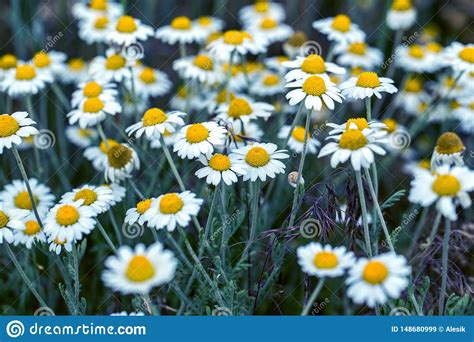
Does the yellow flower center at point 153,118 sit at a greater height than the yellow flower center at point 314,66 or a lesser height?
lesser

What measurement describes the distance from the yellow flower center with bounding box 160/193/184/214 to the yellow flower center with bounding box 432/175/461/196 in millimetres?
754

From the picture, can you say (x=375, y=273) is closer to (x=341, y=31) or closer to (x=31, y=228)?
(x=31, y=228)

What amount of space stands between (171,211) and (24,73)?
1.31 m

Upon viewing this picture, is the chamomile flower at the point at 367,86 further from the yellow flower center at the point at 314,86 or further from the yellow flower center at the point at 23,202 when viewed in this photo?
the yellow flower center at the point at 23,202

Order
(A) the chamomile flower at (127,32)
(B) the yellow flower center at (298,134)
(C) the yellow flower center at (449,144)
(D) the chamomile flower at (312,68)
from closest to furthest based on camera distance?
(C) the yellow flower center at (449,144) → (D) the chamomile flower at (312,68) → (B) the yellow flower center at (298,134) → (A) the chamomile flower at (127,32)

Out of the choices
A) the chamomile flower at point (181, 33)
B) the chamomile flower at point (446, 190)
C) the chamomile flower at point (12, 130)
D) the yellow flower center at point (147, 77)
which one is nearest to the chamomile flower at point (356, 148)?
the chamomile flower at point (446, 190)

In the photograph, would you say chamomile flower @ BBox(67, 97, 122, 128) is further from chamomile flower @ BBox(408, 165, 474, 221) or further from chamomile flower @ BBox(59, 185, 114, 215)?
chamomile flower @ BBox(408, 165, 474, 221)

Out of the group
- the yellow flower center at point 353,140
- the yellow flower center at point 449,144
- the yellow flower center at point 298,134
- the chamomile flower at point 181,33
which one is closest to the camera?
the yellow flower center at point 353,140

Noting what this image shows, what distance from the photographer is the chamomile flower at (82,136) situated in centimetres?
338

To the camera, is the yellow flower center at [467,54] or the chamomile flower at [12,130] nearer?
the chamomile flower at [12,130]

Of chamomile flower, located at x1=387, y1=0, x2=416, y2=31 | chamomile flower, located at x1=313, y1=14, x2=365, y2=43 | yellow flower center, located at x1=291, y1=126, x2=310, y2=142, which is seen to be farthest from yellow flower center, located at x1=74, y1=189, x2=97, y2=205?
chamomile flower, located at x1=387, y1=0, x2=416, y2=31

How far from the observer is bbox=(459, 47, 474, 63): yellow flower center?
2869 mm

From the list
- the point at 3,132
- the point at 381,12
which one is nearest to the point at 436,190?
the point at 3,132

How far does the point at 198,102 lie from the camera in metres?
3.40
